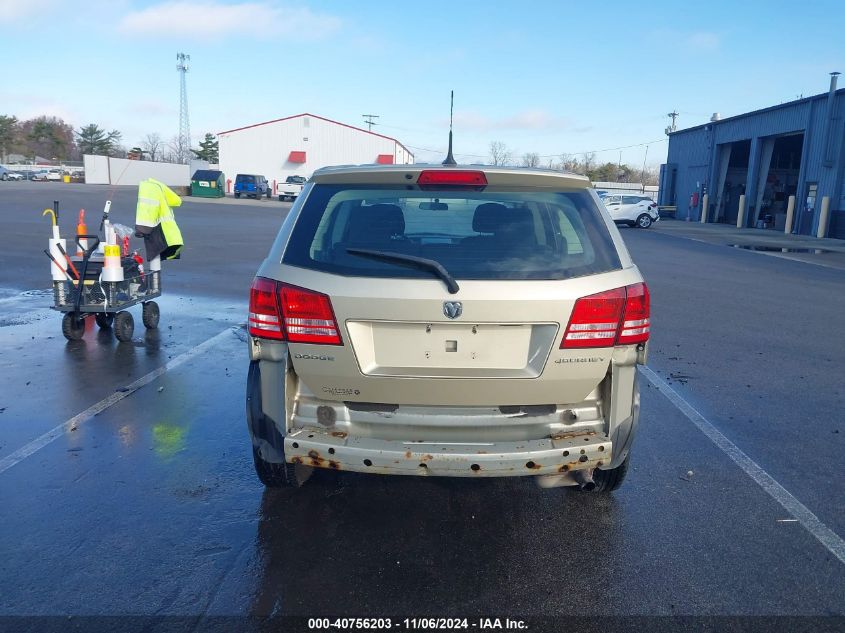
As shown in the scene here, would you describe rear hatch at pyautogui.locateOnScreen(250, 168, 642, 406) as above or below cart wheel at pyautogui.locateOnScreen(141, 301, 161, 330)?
above

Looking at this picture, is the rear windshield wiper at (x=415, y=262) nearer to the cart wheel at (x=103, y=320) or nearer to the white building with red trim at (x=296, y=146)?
the cart wheel at (x=103, y=320)

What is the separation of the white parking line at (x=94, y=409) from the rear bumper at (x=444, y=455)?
7.35 feet

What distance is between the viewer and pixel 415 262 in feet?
10.6

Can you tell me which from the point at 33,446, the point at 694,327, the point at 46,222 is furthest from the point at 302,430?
the point at 46,222

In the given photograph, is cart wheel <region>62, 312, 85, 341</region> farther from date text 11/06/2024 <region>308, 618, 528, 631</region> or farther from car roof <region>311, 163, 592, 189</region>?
date text 11/06/2024 <region>308, 618, 528, 631</region>

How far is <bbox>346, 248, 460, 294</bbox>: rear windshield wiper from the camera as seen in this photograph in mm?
3186

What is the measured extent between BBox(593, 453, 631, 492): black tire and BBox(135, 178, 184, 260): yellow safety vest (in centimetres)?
581

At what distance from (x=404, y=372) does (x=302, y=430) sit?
58 centimetres

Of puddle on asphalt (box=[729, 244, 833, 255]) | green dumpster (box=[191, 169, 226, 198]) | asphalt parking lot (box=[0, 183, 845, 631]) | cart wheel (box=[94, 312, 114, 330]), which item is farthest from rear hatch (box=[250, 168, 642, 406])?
green dumpster (box=[191, 169, 226, 198])

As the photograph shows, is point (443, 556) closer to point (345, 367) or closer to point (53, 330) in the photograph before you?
point (345, 367)

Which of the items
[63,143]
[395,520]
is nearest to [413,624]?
[395,520]

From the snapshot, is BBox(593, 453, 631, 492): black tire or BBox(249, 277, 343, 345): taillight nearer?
BBox(249, 277, 343, 345): taillight

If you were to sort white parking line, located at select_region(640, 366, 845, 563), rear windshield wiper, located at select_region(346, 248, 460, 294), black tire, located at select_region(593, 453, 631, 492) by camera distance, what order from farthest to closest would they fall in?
black tire, located at select_region(593, 453, 631, 492), white parking line, located at select_region(640, 366, 845, 563), rear windshield wiper, located at select_region(346, 248, 460, 294)

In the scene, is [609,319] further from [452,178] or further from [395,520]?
[395,520]
